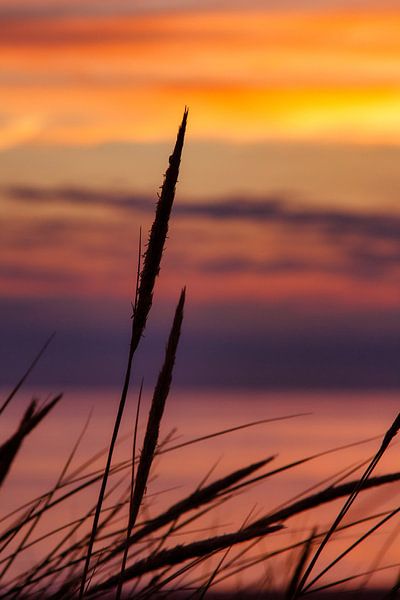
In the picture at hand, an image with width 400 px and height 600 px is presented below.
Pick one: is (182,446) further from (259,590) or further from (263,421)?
(259,590)

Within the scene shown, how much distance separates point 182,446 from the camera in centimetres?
209

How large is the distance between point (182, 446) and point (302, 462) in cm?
31

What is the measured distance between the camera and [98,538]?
2322mm

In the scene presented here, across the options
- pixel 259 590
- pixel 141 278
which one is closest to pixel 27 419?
pixel 141 278

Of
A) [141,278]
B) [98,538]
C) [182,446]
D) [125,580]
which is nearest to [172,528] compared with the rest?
[98,538]

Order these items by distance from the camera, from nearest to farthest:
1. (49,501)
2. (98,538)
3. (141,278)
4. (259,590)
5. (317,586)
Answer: (141,278), (317,586), (49,501), (98,538), (259,590)

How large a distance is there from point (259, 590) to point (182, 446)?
25.9 inches

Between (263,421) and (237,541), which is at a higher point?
(263,421)

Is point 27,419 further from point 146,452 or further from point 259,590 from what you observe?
point 259,590

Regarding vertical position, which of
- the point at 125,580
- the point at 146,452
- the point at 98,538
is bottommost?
the point at 125,580

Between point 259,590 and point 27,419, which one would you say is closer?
point 27,419

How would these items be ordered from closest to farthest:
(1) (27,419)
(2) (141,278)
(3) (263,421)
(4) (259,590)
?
(1) (27,419) → (2) (141,278) → (3) (263,421) → (4) (259,590)

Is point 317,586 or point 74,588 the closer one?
point 317,586

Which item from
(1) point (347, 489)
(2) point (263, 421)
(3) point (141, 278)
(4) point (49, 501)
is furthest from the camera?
(4) point (49, 501)
